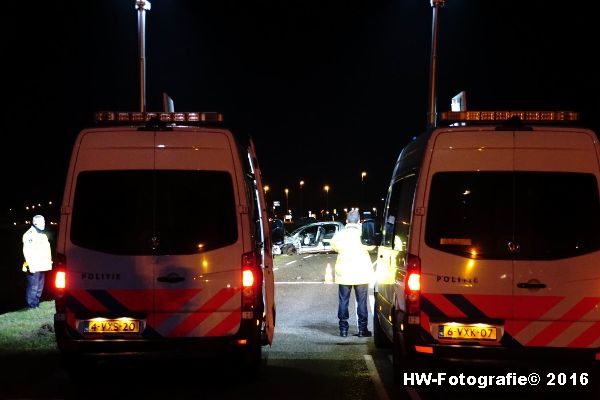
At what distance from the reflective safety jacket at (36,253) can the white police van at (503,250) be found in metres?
7.90

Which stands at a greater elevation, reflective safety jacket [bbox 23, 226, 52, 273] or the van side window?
the van side window

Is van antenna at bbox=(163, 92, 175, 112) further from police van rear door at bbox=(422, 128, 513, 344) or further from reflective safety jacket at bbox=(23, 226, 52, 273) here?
police van rear door at bbox=(422, 128, 513, 344)

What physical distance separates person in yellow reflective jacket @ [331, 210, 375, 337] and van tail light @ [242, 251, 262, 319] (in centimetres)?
352

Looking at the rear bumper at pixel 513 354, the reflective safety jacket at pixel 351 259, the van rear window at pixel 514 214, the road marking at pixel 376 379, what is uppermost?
the van rear window at pixel 514 214

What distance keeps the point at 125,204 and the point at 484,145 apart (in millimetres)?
3350

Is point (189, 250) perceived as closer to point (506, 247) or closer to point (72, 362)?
point (72, 362)

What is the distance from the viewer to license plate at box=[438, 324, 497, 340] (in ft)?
20.9

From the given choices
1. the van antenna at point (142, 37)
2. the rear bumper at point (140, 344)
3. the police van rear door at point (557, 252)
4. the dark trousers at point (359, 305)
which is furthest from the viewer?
the van antenna at point (142, 37)

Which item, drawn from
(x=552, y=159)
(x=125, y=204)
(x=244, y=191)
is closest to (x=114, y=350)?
(x=125, y=204)

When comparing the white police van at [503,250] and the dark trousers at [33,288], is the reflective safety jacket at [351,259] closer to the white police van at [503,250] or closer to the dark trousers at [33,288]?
the white police van at [503,250]

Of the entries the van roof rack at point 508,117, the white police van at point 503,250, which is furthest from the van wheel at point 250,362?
the van roof rack at point 508,117

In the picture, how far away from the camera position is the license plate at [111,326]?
22.2 feet

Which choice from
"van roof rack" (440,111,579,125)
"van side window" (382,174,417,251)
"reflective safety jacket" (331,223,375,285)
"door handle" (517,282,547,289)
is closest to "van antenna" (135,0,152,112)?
"reflective safety jacket" (331,223,375,285)

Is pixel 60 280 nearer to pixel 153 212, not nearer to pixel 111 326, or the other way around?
pixel 111 326
